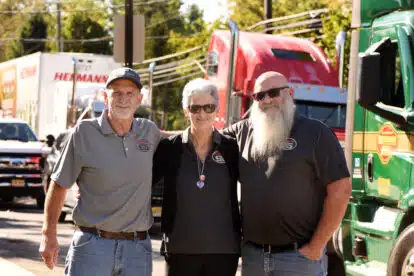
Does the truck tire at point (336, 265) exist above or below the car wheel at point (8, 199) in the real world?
above

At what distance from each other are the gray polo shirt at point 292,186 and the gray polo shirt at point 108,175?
0.60 metres

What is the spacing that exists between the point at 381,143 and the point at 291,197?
138 inches

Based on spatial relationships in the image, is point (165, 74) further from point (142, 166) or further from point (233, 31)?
point (142, 166)

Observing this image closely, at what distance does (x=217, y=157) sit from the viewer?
6066 mm

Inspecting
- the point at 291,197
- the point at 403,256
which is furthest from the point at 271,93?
the point at 403,256

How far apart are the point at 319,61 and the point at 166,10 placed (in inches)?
2462

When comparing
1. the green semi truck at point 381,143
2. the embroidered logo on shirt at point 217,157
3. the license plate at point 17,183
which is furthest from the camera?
the license plate at point 17,183

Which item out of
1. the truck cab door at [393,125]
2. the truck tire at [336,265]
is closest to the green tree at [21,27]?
the truck tire at [336,265]

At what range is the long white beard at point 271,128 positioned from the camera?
19.7ft

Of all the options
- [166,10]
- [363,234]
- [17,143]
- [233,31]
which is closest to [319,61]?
[233,31]

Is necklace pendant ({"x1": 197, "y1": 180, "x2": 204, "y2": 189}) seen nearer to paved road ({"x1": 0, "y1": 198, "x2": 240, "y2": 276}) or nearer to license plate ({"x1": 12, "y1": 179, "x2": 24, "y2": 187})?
paved road ({"x1": 0, "y1": 198, "x2": 240, "y2": 276})

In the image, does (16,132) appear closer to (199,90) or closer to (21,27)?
(199,90)

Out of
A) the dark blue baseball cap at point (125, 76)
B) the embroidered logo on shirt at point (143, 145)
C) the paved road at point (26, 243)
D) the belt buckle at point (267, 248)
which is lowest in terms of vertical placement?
the paved road at point (26, 243)

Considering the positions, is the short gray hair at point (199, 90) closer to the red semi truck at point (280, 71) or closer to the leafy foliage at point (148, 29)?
the red semi truck at point (280, 71)
